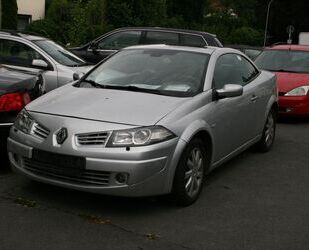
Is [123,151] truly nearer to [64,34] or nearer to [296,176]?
[296,176]

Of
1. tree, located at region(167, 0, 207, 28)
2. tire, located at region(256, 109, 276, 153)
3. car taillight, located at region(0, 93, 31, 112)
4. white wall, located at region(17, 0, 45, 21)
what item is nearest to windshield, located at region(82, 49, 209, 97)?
car taillight, located at region(0, 93, 31, 112)

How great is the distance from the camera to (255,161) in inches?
299

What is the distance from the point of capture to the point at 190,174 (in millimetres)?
5527

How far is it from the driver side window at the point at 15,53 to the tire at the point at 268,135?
426 cm

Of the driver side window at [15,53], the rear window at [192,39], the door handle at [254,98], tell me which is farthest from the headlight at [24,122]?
the rear window at [192,39]

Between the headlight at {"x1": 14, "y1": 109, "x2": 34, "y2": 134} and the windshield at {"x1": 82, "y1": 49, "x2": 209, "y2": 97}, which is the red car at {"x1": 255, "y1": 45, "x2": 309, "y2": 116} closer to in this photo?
the windshield at {"x1": 82, "y1": 49, "x2": 209, "y2": 97}

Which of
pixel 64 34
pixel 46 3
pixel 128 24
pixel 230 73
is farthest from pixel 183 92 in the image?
pixel 46 3

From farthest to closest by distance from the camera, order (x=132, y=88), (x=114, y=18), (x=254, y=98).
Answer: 1. (x=114, y=18)
2. (x=254, y=98)
3. (x=132, y=88)

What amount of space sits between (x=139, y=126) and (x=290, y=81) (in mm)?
6490

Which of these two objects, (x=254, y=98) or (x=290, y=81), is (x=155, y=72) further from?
(x=290, y=81)

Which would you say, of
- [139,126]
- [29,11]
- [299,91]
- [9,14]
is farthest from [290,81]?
[29,11]

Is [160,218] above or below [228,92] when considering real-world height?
below

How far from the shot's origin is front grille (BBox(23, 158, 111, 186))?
503 cm

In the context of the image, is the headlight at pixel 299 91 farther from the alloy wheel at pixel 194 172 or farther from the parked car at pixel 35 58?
the alloy wheel at pixel 194 172
